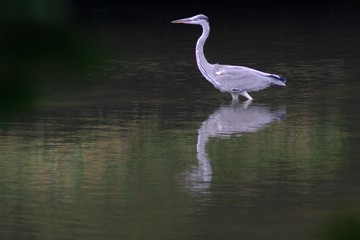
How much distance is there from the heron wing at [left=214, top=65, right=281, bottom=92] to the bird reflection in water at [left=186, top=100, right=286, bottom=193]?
17cm

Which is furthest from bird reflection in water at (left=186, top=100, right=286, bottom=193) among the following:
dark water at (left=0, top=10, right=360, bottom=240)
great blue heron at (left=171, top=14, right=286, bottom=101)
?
great blue heron at (left=171, top=14, right=286, bottom=101)

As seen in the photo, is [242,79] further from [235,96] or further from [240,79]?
[235,96]

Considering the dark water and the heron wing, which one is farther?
the heron wing

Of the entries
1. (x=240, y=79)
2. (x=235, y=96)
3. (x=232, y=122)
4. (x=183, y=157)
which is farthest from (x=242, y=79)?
(x=183, y=157)

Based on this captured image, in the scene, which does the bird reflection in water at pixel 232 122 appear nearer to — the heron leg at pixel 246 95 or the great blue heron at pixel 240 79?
the heron leg at pixel 246 95

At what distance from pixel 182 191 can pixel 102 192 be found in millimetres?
514

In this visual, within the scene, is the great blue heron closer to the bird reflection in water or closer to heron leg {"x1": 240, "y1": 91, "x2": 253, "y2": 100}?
heron leg {"x1": 240, "y1": 91, "x2": 253, "y2": 100}

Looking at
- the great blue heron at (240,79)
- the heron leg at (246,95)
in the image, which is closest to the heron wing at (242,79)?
the great blue heron at (240,79)

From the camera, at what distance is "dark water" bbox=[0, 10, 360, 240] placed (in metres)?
5.94

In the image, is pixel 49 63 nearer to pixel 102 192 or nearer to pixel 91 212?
pixel 91 212

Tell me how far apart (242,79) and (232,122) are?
112cm

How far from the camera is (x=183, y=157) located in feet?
26.4

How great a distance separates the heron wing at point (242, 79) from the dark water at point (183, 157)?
0.59 feet

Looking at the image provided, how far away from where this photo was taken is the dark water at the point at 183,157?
234 inches
